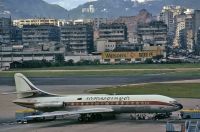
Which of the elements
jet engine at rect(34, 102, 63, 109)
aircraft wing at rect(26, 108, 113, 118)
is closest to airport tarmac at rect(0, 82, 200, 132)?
aircraft wing at rect(26, 108, 113, 118)

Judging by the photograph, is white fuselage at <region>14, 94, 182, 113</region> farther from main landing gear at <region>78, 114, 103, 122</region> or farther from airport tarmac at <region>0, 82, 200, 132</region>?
airport tarmac at <region>0, 82, 200, 132</region>

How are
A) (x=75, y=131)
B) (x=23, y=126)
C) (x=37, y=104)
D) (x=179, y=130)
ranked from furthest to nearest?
1. (x=37, y=104)
2. (x=23, y=126)
3. (x=75, y=131)
4. (x=179, y=130)

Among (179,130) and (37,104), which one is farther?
(37,104)

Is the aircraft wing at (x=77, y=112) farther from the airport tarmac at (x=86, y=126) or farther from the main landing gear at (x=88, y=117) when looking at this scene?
the airport tarmac at (x=86, y=126)

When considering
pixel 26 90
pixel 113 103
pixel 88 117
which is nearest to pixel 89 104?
pixel 88 117

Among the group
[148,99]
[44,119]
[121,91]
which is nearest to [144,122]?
[148,99]

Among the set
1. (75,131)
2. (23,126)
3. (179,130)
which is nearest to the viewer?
Result: (179,130)

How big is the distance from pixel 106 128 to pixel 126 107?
25.3 feet

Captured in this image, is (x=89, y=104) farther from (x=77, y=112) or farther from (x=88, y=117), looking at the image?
(x=77, y=112)

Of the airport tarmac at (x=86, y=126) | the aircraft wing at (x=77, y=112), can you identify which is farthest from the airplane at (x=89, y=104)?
the airport tarmac at (x=86, y=126)

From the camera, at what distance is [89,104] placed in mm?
78125

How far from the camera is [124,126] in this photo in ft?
232

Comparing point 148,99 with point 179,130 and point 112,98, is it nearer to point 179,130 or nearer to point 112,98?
point 112,98

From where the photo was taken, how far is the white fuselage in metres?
75.7
